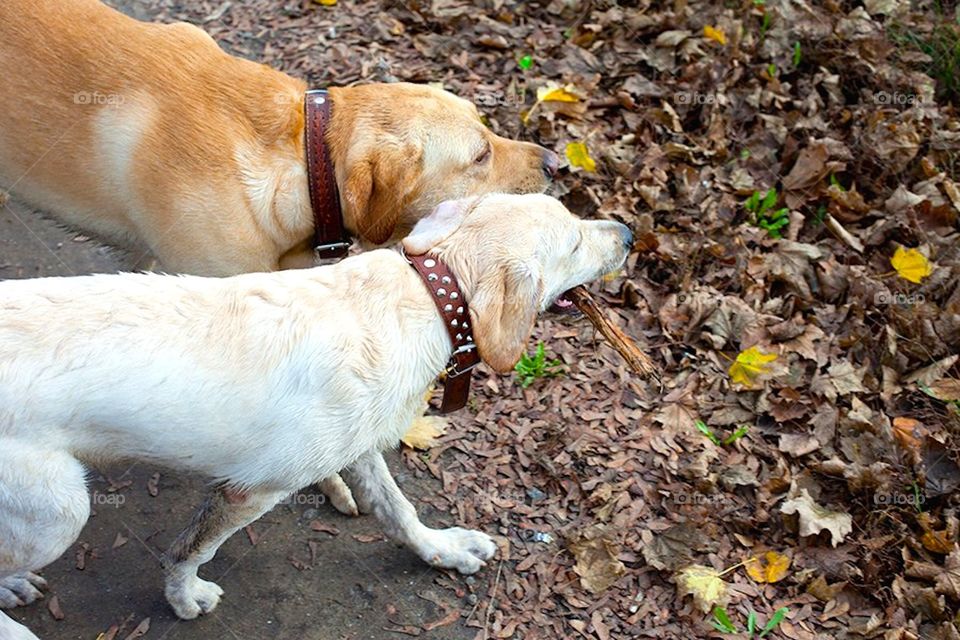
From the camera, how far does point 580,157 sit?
5.96 metres

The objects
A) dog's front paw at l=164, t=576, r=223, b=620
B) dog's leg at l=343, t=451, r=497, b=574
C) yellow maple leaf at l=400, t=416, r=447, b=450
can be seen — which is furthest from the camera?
yellow maple leaf at l=400, t=416, r=447, b=450

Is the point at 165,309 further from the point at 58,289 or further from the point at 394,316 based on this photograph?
the point at 394,316

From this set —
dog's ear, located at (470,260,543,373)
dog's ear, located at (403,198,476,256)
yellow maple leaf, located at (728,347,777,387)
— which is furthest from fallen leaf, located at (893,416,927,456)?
dog's ear, located at (403,198,476,256)

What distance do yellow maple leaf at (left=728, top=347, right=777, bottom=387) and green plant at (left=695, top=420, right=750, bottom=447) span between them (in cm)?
26

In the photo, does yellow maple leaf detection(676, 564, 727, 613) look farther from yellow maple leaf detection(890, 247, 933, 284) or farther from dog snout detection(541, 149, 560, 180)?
yellow maple leaf detection(890, 247, 933, 284)

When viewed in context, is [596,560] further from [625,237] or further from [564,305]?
[625,237]

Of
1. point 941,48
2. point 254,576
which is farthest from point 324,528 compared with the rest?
point 941,48

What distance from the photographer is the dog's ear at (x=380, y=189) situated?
A: 407cm

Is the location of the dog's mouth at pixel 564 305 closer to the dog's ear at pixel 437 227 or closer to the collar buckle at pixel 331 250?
the dog's ear at pixel 437 227

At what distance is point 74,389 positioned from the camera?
10.2 ft

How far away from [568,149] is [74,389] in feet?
11.7

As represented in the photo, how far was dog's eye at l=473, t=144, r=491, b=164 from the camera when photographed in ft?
14.3

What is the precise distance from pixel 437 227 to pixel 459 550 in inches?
56.1

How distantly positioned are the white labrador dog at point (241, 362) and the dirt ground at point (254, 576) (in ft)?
1.62
